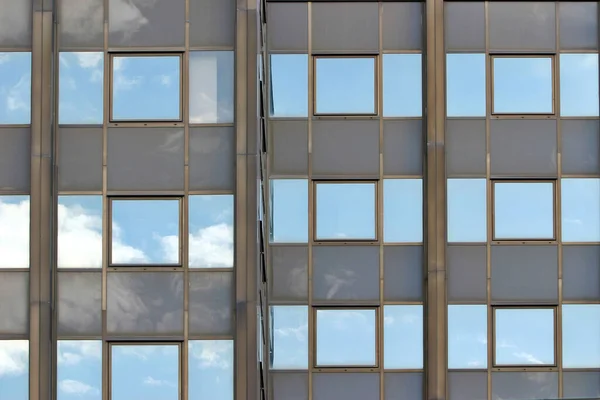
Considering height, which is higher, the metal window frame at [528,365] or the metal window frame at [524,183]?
the metal window frame at [524,183]

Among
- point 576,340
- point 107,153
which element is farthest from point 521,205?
point 107,153

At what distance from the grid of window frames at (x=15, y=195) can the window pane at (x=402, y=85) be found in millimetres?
8479

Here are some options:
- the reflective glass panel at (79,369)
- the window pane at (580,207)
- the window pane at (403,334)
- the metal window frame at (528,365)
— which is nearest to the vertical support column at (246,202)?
the reflective glass panel at (79,369)

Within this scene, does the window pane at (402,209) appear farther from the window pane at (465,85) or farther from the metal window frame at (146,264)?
the metal window frame at (146,264)

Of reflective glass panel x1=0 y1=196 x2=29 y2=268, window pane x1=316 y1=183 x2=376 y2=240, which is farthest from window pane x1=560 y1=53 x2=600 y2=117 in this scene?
reflective glass panel x1=0 y1=196 x2=29 y2=268

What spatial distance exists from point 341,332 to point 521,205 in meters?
5.28

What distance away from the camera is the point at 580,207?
24594 millimetres

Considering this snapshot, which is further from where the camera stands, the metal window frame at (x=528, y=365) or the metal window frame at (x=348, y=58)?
the metal window frame at (x=348, y=58)

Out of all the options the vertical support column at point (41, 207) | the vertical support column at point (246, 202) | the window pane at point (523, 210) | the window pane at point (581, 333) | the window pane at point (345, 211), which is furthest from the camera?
the window pane at point (523, 210)

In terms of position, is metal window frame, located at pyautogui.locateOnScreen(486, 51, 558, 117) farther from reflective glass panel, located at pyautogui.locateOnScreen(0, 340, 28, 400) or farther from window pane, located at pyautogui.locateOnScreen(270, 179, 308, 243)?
reflective glass panel, located at pyautogui.locateOnScreen(0, 340, 28, 400)

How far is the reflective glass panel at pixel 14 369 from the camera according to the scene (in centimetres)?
2011

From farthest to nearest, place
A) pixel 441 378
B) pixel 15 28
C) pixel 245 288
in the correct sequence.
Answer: pixel 441 378 → pixel 15 28 → pixel 245 288

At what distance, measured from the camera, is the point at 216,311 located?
20.0 metres

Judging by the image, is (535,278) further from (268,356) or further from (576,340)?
(268,356)
